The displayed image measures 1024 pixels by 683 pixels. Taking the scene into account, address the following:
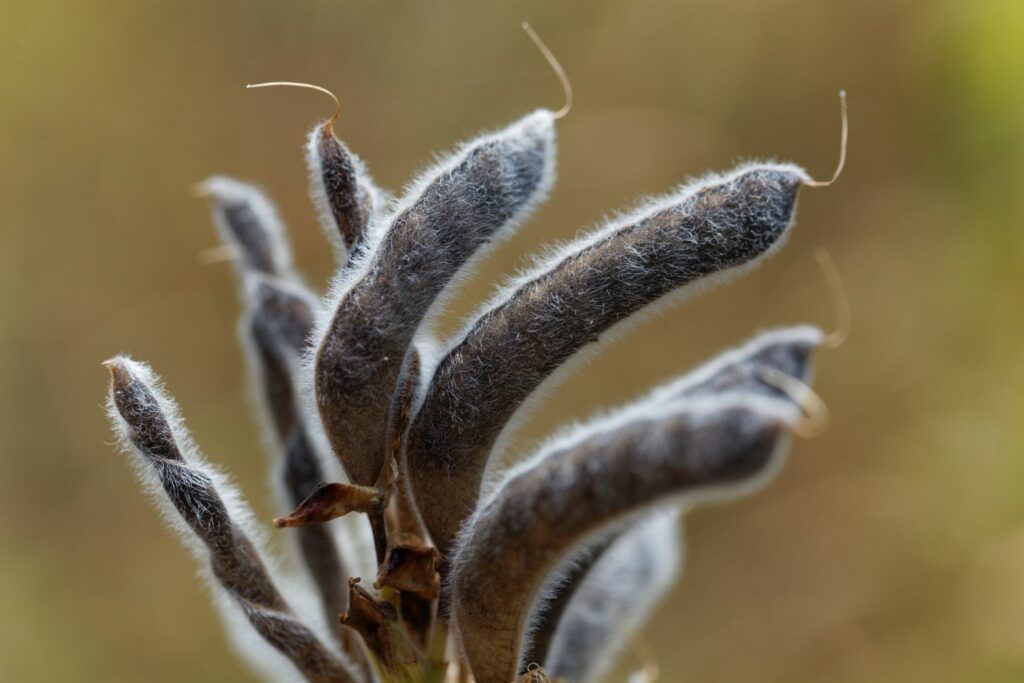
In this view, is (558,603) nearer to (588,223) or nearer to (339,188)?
(339,188)

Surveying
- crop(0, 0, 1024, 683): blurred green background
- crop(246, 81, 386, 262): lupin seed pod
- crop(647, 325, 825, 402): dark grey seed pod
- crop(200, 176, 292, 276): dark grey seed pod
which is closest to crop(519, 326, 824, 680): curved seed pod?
crop(647, 325, 825, 402): dark grey seed pod

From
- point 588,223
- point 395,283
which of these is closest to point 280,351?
point 395,283

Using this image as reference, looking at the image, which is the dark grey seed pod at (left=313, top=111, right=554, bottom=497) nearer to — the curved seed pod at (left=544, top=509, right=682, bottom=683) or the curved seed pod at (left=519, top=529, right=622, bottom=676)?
the curved seed pod at (left=519, top=529, right=622, bottom=676)

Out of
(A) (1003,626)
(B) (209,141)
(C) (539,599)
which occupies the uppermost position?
(B) (209,141)

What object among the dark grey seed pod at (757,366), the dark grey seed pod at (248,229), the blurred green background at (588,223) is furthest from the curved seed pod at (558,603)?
the blurred green background at (588,223)

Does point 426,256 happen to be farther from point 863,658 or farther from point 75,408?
point 75,408

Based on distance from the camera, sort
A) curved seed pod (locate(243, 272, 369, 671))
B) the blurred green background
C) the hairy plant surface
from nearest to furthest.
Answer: the hairy plant surface, curved seed pod (locate(243, 272, 369, 671)), the blurred green background

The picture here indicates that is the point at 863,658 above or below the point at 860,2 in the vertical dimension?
below

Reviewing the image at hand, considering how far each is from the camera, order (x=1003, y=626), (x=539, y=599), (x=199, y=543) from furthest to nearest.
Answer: (x=1003, y=626)
(x=199, y=543)
(x=539, y=599)

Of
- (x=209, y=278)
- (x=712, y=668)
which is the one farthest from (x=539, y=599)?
(x=209, y=278)
